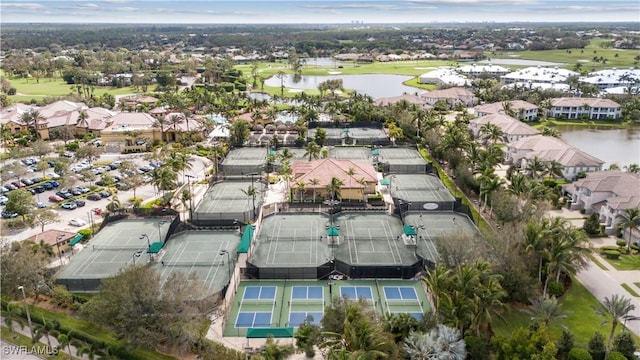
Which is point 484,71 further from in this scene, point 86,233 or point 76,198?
point 86,233

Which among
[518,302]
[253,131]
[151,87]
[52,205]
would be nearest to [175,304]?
[518,302]

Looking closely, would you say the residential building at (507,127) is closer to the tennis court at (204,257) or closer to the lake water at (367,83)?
the lake water at (367,83)

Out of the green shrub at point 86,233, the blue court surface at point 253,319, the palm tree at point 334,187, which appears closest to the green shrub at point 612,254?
the palm tree at point 334,187

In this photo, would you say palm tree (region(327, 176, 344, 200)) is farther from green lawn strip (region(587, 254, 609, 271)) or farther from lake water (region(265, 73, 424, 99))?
lake water (region(265, 73, 424, 99))

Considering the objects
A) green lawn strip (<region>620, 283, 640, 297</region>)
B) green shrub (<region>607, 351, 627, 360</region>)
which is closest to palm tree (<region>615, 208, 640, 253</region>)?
green lawn strip (<region>620, 283, 640, 297</region>)

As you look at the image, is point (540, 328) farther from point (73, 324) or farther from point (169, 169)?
point (169, 169)

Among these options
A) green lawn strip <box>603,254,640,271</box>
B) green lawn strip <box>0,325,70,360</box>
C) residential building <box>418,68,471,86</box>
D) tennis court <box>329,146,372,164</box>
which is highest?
residential building <box>418,68,471,86</box>

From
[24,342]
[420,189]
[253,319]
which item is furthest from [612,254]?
[24,342]
